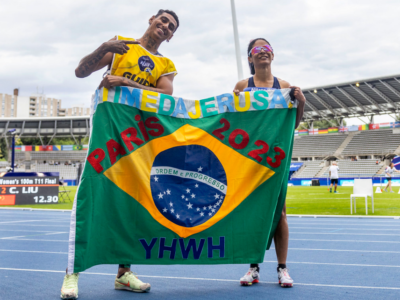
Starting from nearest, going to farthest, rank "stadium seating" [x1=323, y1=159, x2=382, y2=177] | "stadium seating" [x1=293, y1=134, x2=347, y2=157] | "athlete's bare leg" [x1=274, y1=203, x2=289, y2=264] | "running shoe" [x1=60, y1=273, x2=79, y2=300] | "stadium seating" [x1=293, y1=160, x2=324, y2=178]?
"running shoe" [x1=60, y1=273, x2=79, y2=300] < "athlete's bare leg" [x1=274, y1=203, x2=289, y2=264] < "stadium seating" [x1=323, y1=159, x2=382, y2=177] < "stadium seating" [x1=293, y1=160, x2=324, y2=178] < "stadium seating" [x1=293, y1=134, x2=347, y2=157]

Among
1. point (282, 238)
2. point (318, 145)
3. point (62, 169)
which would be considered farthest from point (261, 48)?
point (62, 169)

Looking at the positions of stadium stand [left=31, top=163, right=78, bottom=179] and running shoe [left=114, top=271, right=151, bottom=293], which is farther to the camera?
stadium stand [left=31, top=163, right=78, bottom=179]

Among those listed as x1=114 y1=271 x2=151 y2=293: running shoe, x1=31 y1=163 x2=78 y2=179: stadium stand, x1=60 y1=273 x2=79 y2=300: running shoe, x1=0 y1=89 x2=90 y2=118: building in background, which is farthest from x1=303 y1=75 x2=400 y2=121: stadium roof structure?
x1=0 y1=89 x2=90 y2=118: building in background

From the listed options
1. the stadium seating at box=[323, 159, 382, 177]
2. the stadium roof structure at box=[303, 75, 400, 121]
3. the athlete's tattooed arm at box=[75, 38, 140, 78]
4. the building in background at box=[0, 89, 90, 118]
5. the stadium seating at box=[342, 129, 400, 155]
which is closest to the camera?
the athlete's tattooed arm at box=[75, 38, 140, 78]

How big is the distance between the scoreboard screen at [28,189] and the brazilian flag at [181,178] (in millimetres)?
14625

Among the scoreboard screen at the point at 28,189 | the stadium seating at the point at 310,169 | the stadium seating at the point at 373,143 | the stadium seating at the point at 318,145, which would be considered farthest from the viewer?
the stadium seating at the point at 318,145

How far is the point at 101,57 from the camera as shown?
11.0 ft

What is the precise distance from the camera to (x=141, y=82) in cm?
350

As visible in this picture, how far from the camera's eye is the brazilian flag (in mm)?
3191

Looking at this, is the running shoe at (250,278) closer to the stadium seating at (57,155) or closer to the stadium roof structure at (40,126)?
the stadium seating at (57,155)

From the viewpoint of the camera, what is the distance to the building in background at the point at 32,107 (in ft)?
466

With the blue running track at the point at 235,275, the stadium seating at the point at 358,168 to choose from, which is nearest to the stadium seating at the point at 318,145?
the stadium seating at the point at 358,168

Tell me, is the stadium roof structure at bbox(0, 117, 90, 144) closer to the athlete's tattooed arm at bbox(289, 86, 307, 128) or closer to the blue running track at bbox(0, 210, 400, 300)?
the blue running track at bbox(0, 210, 400, 300)

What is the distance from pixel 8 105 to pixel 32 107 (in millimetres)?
8343
